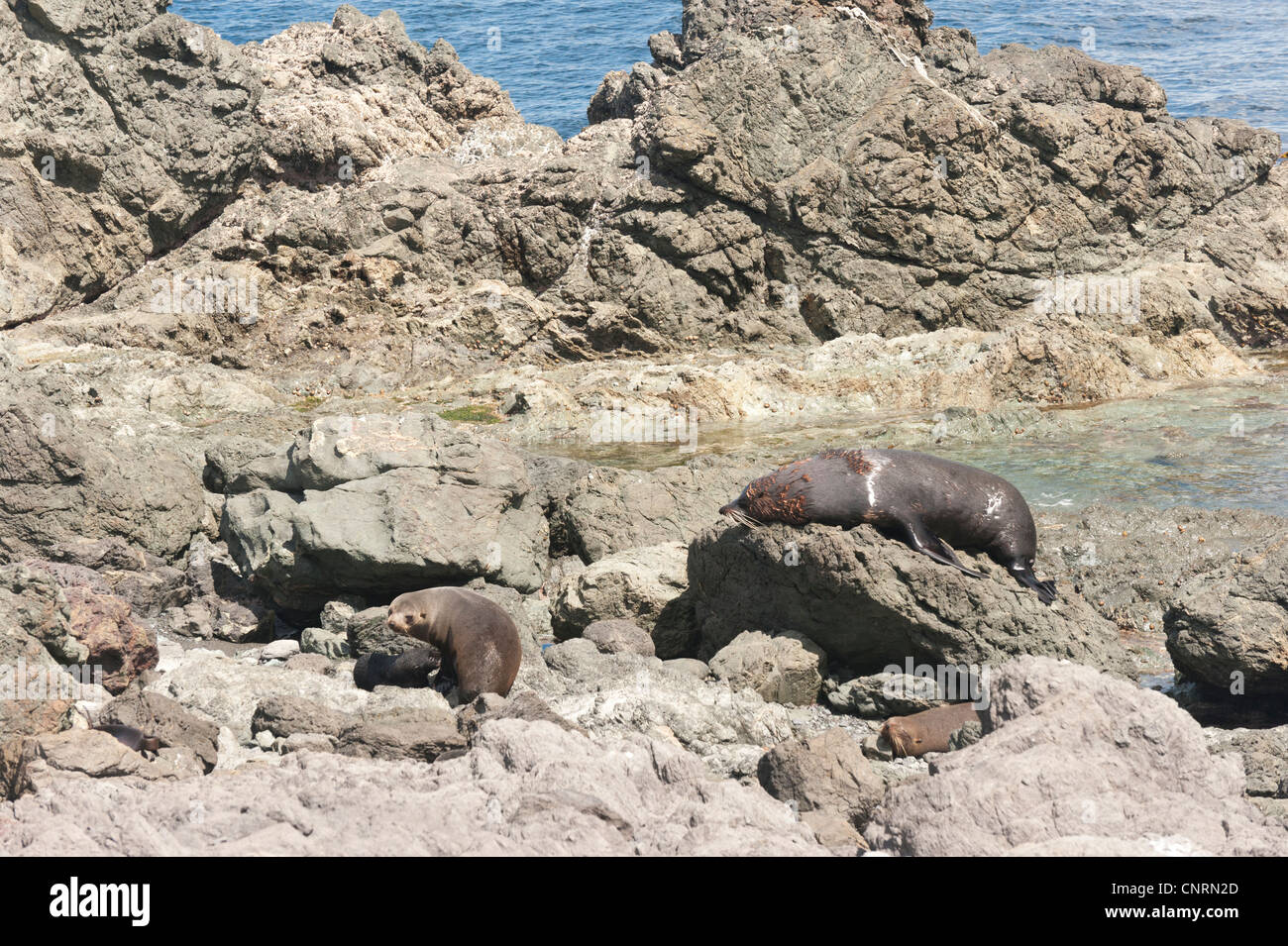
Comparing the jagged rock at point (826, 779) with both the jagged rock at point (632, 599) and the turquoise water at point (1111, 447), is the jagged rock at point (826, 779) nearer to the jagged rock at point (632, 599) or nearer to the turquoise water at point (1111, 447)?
the jagged rock at point (632, 599)

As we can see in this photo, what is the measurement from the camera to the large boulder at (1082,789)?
163 inches

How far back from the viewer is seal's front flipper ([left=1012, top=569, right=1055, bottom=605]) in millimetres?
7430

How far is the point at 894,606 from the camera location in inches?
289

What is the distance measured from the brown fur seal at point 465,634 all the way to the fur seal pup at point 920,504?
2170 mm

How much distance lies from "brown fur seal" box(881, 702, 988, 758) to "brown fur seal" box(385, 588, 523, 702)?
241cm

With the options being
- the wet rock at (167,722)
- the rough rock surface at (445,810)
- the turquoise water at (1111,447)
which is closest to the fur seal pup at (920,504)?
the turquoise water at (1111,447)

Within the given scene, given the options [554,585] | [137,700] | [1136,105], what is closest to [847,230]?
[1136,105]

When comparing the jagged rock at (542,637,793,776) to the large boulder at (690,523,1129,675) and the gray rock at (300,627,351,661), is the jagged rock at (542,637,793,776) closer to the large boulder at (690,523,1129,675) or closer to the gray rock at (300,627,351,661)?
the large boulder at (690,523,1129,675)

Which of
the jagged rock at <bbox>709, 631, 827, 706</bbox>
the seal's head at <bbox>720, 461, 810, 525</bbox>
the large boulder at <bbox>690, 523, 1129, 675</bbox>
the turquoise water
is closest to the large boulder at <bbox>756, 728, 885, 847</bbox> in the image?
the jagged rock at <bbox>709, 631, 827, 706</bbox>

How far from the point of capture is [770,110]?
16.8 m

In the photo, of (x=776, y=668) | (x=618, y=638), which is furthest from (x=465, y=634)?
(x=776, y=668)

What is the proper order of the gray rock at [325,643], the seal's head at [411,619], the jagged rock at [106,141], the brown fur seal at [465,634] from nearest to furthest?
the brown fur seal at [465,634] → the seal's head at [411,619] → the gray rock at [325,643] → the jagged rock at [106,141]

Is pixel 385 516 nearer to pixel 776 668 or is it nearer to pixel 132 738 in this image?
pixel 132 738
